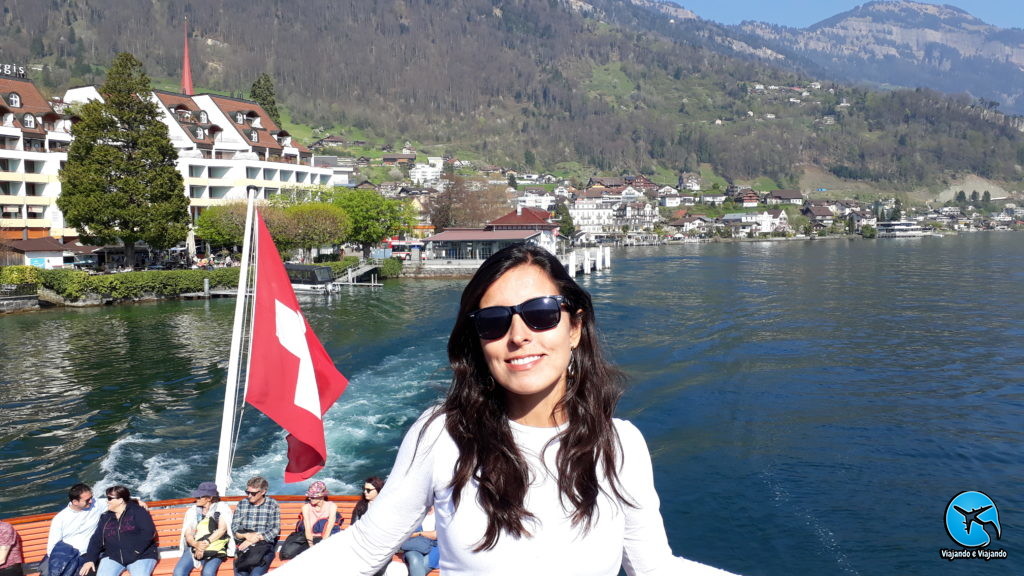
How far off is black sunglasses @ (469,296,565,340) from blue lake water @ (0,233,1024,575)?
10.1 meters

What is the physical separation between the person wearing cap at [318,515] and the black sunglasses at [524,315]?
648 cm

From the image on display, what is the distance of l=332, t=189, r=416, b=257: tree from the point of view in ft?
183

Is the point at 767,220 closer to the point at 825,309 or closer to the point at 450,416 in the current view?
the point at 825,309

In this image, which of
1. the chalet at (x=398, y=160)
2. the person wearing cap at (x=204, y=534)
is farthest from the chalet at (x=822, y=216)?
the person wearing cap at (x=204, y=534)

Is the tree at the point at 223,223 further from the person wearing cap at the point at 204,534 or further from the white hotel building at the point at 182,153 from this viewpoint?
the person wearing cap at the point at 204,534

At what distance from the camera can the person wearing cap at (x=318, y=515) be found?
7685mm

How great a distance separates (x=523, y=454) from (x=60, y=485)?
1475 cm

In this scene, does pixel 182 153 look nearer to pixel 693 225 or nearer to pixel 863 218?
pixel 693 225

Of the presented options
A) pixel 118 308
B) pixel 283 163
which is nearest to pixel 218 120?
pixel 283 163

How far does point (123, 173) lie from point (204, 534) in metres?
37.8

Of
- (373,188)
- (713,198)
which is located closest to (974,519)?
(373,188)

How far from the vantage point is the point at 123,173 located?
129 feet

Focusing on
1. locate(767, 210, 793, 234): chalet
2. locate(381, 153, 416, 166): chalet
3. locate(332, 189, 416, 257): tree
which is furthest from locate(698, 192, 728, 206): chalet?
locate(332, 189, 416, 257): tree

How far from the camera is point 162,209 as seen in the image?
39.3m
